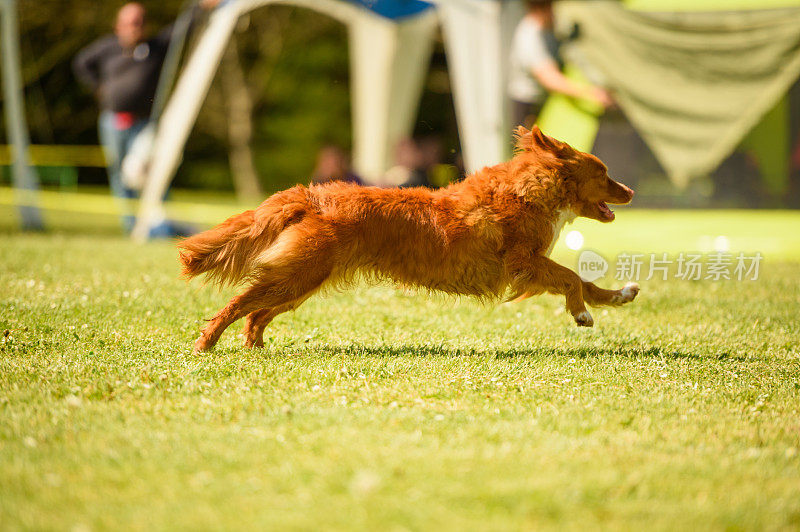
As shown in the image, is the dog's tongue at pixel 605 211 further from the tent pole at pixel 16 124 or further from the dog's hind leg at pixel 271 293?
the tent pole at pixel 16 124

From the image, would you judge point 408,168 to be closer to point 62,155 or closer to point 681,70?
point 681,70

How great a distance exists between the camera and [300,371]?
4.69 m

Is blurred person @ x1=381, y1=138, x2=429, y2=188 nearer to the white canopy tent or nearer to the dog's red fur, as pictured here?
the white canopy tent

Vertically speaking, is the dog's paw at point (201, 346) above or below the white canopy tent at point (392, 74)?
below

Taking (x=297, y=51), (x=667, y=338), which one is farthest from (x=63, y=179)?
(x=667, y=338)

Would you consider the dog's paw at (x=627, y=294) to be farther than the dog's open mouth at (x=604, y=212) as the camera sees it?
No

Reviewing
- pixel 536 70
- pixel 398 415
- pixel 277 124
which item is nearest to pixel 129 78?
pixel 536 70

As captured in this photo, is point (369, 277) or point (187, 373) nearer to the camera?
point (187, 373)

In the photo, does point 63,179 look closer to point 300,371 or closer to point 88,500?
point 300,371

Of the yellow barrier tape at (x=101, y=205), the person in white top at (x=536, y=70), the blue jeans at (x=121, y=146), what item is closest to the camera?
the person in white top at (x=536, y=70)

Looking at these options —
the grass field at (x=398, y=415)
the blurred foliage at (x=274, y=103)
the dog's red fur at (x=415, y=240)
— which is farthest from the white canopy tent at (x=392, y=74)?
the blurred foliage at (x=274, y=103)

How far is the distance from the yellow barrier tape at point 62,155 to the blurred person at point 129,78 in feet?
29.4

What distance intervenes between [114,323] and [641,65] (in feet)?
23.9

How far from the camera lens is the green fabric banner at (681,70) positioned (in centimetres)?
1033
